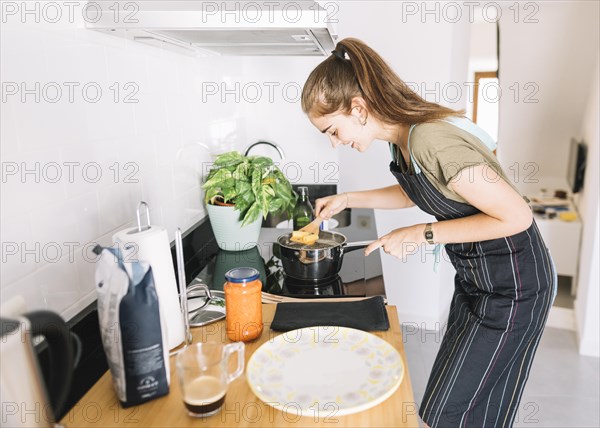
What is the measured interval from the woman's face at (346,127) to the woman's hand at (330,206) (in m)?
0.30

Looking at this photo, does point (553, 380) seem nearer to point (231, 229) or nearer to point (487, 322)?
point (487, 322)

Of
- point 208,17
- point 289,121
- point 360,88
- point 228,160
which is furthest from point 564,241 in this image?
point 208,17

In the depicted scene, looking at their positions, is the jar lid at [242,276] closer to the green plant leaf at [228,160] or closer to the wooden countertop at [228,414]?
the wooden countertop at [228,414]

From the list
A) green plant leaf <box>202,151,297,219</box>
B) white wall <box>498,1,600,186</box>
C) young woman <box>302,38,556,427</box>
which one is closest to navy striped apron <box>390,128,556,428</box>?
young woman <box>302,38,556,427</box>

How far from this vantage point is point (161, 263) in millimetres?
950

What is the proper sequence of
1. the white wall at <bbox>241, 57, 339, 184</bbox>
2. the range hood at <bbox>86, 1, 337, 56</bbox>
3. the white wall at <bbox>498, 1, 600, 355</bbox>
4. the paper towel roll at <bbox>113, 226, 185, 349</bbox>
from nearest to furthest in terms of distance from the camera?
1. the paper towel roll at <bbox>113, 226, 185, 349</bbox>
2. the range hood at <bbox>86, 1, 337, 56</bbox>
3. the white wall at <bbox>241, 57, 339, 184</bbox>
4. the white wall at <bbox>498, 1, 600, 355</bbox>

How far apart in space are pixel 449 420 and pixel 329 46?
1091 millimetres

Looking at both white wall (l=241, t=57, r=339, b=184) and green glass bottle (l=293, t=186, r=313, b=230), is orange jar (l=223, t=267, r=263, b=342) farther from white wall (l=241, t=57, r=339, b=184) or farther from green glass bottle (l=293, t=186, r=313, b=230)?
white wall (l=241, t=57, r=339, b=184)

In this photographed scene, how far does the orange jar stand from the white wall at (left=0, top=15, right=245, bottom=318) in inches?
13.2

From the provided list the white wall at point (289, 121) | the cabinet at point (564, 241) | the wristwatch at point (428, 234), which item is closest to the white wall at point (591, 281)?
the cabinet at point (564, 241)

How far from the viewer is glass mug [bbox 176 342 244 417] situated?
31.5 inches

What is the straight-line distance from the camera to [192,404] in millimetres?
802

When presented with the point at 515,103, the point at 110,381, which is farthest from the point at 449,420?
the point at 515,103

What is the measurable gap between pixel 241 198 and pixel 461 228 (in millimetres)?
693
